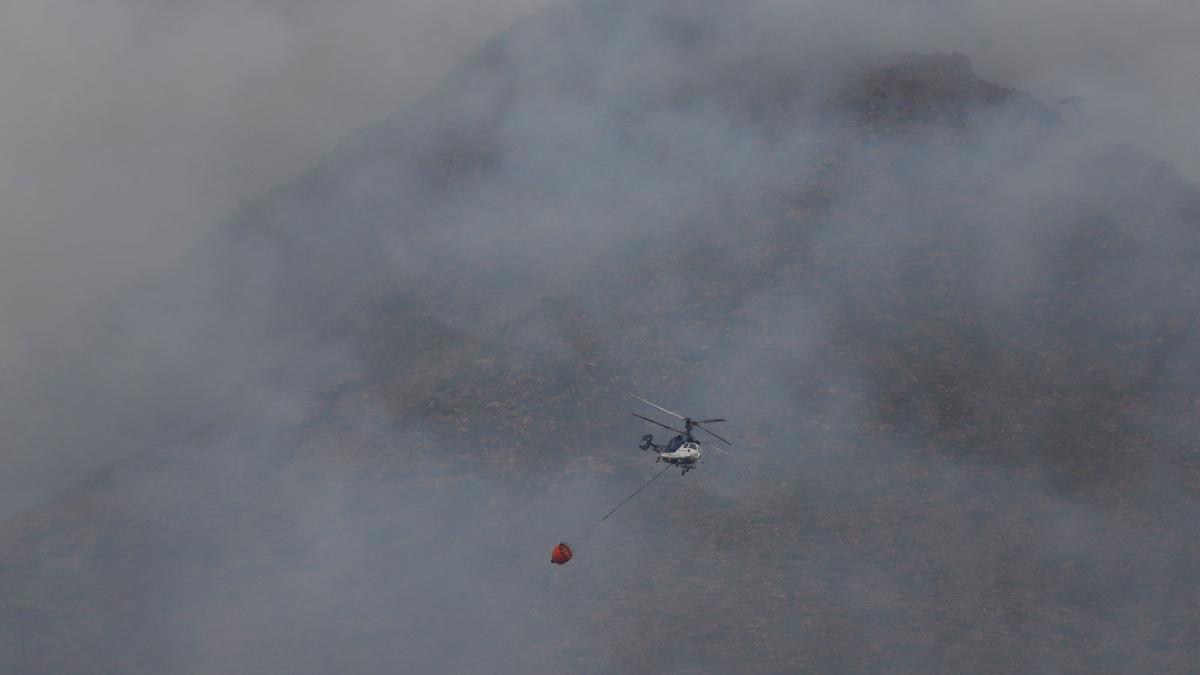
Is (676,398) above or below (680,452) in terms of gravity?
above

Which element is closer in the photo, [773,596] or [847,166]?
[773,596]

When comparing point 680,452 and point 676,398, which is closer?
point 680,452

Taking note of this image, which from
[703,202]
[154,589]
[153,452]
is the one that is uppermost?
[703,202]

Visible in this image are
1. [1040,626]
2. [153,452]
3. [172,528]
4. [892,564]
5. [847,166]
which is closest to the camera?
[1040,626]

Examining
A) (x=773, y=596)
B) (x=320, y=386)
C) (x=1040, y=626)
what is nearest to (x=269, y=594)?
(x=320, y=386)

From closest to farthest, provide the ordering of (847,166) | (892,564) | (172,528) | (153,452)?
(892,564), (172,528), (153,452), (847,166)

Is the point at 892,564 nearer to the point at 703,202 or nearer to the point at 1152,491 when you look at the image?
the point at 1152,491

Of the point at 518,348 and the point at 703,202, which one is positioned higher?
the point at 703,202
